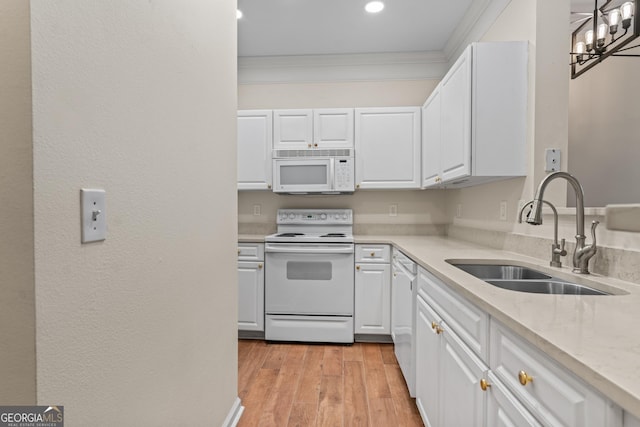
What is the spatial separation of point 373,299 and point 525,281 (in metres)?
1.59

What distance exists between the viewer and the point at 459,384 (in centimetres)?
117

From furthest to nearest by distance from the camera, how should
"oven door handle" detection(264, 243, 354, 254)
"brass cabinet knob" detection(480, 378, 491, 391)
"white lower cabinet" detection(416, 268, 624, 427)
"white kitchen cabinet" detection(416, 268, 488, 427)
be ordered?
"oven door handle" detection(264, 243, 354, 254) < "white kitchen cabinet" detection(416, 268, 488, 427) < "brass cabinet knob" detection(480, 378, 491, 391) < "white lower cabinet" detection(416, 268, 624, 427)

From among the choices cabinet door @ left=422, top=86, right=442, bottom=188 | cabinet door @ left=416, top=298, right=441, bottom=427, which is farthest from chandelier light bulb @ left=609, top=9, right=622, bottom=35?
cabinet door @ left=416, top=298, right=441, bottom=427

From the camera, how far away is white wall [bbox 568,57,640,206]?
210 centimetres

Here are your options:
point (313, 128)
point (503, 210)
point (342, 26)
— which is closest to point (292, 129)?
point (313, 128)

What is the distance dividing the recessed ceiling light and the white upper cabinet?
2.75 ft

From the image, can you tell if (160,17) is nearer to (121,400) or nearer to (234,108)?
(234,108)

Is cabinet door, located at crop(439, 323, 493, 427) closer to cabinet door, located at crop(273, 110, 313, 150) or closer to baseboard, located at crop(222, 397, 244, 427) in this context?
baseboard, located at crop(222, 397, 244, 427)

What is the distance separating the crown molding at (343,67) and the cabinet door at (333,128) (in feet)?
1.58

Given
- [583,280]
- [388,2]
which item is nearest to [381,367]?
[583,280]

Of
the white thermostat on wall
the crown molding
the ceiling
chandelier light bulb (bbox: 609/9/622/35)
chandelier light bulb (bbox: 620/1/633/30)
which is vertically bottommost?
the white thermostat on wall

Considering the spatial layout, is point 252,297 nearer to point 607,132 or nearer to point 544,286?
point 544,286

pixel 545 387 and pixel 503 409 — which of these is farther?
pixel 503 409

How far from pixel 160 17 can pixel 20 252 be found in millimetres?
749
